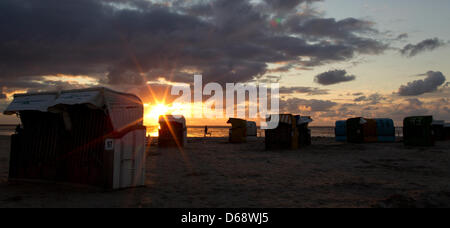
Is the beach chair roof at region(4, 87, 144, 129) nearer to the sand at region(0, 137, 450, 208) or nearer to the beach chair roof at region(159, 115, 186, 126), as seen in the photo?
the sand at region(0, 137, 450, 208)

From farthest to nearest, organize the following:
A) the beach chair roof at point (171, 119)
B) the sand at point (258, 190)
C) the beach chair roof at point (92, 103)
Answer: the beach chair roof at point (171, 119) → the beach chair roof at point (92, 103) → the sand at point (258, 190)

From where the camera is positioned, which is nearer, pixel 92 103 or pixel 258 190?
pixel 92 103

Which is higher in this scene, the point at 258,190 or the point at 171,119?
the point at 171,119

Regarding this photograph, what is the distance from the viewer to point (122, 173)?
29.7 feet

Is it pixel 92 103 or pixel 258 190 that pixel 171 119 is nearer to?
pixel 92 103

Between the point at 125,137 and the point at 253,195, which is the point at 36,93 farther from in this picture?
the point at 253,195

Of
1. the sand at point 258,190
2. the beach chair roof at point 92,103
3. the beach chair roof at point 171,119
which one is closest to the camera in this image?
the sand at point 258,190

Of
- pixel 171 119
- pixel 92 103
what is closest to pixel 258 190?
pixel 92 103

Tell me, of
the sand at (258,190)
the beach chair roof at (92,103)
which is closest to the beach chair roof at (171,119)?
the sand at (258,190)

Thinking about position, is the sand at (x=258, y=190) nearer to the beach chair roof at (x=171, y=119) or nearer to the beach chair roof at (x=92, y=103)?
the beach chair roof at (x=92, y=103)

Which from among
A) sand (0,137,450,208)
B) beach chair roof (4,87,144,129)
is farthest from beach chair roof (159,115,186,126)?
beach chair roof (4,87,144,129)

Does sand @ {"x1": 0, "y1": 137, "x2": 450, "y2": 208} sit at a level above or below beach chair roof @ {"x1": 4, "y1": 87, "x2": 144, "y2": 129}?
below

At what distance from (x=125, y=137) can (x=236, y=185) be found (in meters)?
4.08
